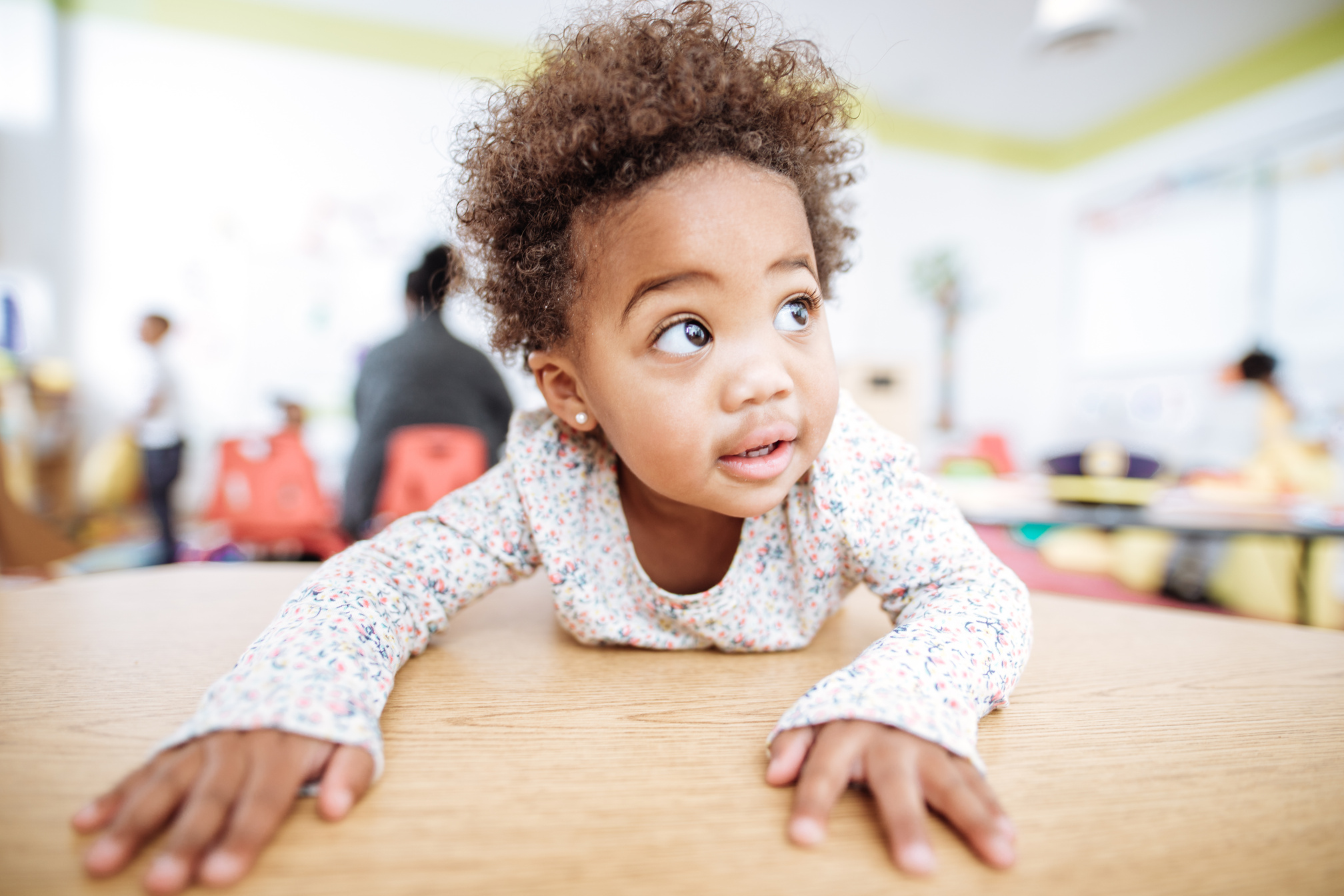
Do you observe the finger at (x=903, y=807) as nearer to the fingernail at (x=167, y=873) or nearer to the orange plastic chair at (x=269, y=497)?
the fingernail at (x=167, y=873)

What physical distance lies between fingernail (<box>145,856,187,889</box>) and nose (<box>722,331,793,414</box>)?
1.38 ft

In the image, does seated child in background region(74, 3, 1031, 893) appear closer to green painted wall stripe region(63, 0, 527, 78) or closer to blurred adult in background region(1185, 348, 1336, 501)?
blurred adult in background region(1185, 348, 1336, 501)

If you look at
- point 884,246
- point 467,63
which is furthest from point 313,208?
point 884,246

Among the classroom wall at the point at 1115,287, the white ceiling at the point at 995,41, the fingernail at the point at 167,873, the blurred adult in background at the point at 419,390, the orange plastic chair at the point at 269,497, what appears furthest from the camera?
the classroom wall at the point at 1115,287

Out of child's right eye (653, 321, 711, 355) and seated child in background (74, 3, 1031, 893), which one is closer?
seated child in background (74, 3, 1031, 893)

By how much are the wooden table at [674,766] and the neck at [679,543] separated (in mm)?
129

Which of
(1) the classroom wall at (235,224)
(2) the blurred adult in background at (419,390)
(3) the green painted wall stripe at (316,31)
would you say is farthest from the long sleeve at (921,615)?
(3) the green painted wall stripe at (316,31)

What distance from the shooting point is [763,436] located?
571mm

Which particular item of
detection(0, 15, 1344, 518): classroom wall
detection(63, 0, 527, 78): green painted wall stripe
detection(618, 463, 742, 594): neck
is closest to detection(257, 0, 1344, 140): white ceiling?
detection(63, 0, 527, 78): green painted wall stripe

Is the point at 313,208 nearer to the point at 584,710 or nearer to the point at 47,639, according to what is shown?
the point at 47,639

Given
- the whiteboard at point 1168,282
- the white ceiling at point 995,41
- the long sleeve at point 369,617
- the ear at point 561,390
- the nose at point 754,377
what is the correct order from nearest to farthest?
the long sleeve at point 369,617 → the nose at point 754,377 → the ear at point 561,390 → the white ceiling at point 995,41 → the whiteboard at point 1168,282

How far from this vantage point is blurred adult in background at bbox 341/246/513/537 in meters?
2.03

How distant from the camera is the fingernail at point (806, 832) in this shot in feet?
1.10

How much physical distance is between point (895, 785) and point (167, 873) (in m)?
0.34
